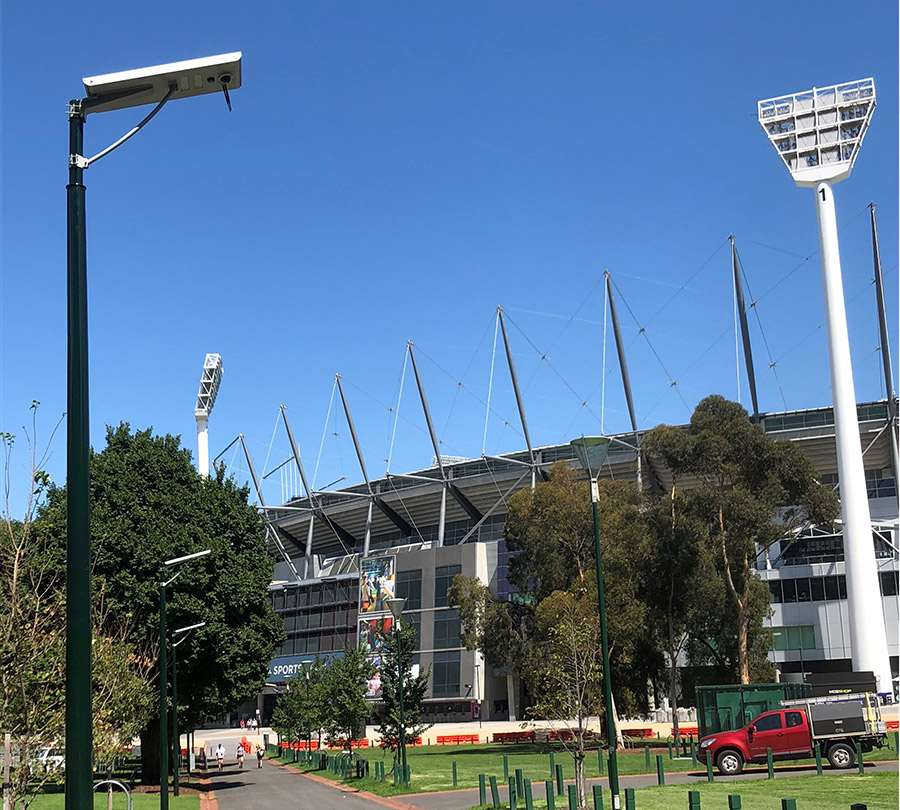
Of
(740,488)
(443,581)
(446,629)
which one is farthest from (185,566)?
(443,581)

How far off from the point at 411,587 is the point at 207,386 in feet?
127

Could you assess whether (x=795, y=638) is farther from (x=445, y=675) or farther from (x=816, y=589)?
(x=445, y=675)

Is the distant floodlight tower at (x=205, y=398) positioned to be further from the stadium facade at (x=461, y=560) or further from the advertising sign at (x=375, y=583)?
the advertising sign at (x=375, y=583)

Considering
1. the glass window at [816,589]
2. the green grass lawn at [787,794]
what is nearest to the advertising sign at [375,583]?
the glass window at [816,589]

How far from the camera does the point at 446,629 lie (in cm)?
9856

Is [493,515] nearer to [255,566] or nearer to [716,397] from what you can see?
[716,397]

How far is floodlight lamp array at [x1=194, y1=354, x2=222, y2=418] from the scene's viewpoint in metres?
124

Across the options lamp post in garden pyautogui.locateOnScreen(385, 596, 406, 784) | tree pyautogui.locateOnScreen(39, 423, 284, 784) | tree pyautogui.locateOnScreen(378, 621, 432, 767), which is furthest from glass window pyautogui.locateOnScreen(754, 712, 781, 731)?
tree pyautogui.locateOnScreen(39, 423, 284, 784)

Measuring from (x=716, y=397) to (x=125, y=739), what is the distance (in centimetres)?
3796

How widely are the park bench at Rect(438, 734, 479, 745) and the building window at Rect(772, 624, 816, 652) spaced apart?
24408 mm

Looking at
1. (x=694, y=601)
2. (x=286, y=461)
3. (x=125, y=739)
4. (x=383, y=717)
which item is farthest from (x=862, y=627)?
(x=286, y=461)

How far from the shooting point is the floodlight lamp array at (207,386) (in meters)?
124

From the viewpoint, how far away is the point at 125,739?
3416 cm

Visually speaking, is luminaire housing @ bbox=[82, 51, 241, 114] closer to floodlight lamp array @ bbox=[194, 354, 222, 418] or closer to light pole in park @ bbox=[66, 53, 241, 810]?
light pole in park @ bbox=[66, 53, 241, 810]
